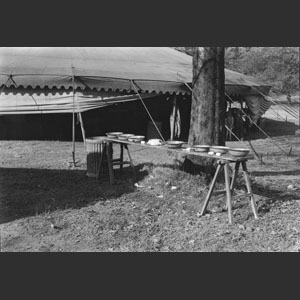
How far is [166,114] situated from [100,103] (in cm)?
314

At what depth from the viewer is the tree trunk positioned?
775 cm

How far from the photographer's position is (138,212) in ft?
21.8

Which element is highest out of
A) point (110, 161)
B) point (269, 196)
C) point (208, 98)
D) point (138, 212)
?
point (208, 98)

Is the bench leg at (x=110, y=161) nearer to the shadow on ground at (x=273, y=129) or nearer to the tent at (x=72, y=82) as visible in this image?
the tent at (x=72, y=82)

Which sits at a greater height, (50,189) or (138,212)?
(50,189)

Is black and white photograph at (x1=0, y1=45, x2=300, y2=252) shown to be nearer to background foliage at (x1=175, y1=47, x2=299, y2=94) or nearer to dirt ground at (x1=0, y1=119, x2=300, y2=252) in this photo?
dirt ground at (x1=0, y1=119, x2=300, y2=252)

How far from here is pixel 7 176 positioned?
8.70 metres

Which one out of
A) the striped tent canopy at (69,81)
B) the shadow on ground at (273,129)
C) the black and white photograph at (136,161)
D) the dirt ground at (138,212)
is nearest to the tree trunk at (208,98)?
the black and white photograph at (136,161)

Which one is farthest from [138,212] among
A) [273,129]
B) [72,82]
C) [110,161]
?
[273,129]

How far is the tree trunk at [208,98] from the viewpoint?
775 cm

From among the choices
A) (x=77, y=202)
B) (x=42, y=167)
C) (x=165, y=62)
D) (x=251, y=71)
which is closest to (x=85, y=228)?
(x=77, y=202)

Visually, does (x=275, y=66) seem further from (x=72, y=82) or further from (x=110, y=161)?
(x=110, y=161)

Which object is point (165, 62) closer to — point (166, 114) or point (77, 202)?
point (166, 114)

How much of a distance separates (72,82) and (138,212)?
22.1 feet
